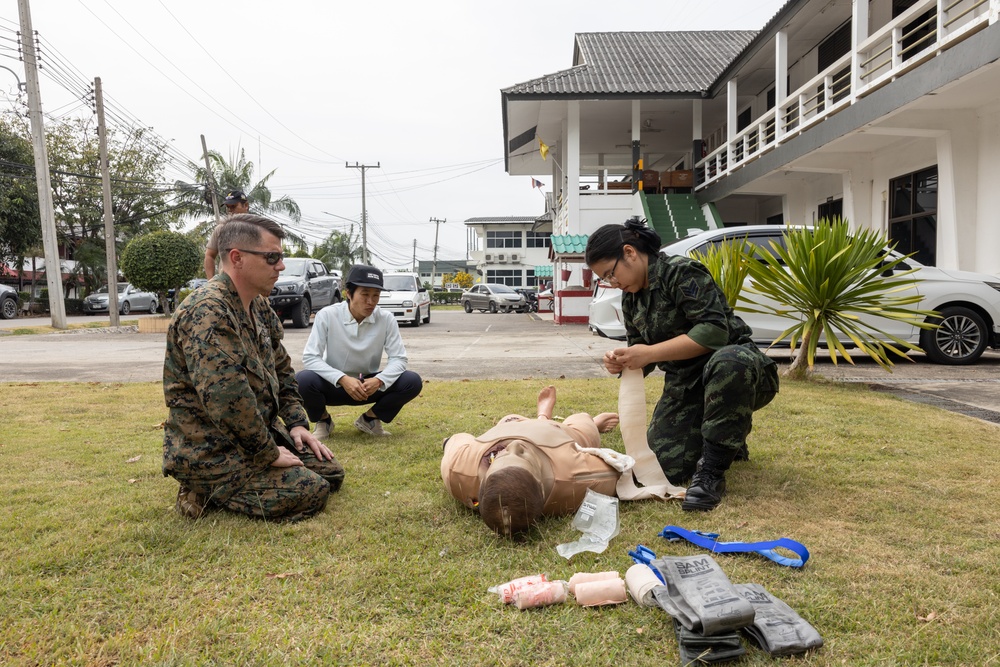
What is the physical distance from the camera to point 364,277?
4270 millimetres

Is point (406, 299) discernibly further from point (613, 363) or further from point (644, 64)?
point (613, 363)

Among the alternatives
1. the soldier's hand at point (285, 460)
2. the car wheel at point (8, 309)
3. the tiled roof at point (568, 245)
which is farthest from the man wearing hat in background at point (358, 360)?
the car wheel at point (8, 309)

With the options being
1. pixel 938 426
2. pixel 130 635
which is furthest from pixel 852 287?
pixel 130 635

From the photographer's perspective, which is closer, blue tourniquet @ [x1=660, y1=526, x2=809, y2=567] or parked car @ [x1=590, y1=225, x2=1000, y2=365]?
blue tourniquet @ [x1=660, y1=526, x2=809, y2=567]

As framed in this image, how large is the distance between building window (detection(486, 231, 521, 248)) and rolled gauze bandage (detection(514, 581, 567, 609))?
5941 centimetres

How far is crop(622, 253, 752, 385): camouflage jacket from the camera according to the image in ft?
10.6

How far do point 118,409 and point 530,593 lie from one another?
15.2 feet

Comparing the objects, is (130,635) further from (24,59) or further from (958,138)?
(24,59)

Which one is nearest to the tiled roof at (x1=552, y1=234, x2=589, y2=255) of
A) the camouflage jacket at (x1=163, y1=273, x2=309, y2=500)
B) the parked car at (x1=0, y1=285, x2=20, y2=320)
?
the camouflage jacket at (x1=163, y1=273, x2=309, y2=500)

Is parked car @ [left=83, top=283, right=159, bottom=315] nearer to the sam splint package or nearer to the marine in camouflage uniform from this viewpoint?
the marine in camouflage uniform

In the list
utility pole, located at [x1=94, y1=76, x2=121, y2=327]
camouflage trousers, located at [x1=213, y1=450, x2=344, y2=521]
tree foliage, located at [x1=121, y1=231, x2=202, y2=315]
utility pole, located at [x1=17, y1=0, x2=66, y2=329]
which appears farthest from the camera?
utility pole, located at [x1=94, y1=76, x2=121, y2=327]

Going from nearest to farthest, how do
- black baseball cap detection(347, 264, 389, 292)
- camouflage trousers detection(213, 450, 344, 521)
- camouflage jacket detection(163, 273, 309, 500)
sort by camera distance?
1. camouflage jacket detection(163, 273, 309, 500)
2. camouflage trousers detection(213, 450, 344, 521)
3. black baseball cap detection(347, 264, 389, 292)

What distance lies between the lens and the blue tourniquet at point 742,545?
2.34 metres

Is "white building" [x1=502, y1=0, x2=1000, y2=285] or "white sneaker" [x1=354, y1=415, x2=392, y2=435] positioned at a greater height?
"white building" [x1=502, y1=0, x2=1000, y2=285]
